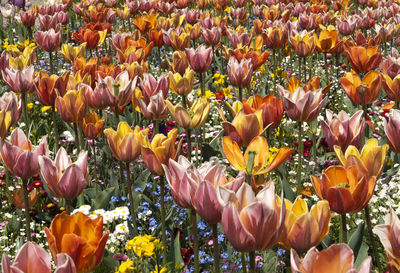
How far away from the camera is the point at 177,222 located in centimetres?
326

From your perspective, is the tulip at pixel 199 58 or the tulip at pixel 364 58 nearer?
the tulip at pixel 364 58

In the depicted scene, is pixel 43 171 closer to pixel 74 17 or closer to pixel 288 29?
pixel 288 29

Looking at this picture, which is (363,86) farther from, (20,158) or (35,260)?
(35,260)

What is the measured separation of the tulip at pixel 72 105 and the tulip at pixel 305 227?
1.80 metres

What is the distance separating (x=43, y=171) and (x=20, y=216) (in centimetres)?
123

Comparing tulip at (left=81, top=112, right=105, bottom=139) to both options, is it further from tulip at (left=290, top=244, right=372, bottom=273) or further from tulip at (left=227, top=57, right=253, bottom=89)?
tulip at (left=290, top=244, right=372, bottom=273)

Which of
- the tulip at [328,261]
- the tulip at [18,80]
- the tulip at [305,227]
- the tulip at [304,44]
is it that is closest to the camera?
the tulip at [328,261]

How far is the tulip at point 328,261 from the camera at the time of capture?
1308 millimetres

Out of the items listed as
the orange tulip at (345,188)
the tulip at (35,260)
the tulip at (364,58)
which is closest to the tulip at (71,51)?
the tulip at (364,58)

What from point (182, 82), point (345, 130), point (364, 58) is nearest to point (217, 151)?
point (182, 82)

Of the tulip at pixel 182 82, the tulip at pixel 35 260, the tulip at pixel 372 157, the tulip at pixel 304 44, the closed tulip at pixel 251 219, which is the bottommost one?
the tulip at pixel 304 44

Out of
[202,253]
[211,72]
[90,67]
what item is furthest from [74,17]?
[202,253]

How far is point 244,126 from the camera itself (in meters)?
2.69

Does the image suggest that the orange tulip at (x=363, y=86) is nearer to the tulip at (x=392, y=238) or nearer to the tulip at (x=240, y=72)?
the tulip at (x=240, y=72)
